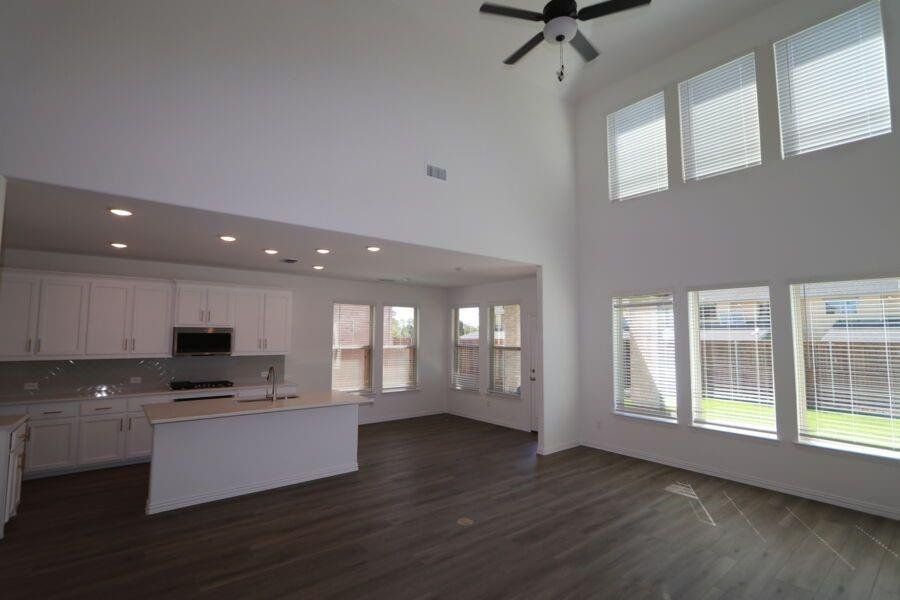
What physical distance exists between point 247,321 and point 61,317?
2008 millimetres

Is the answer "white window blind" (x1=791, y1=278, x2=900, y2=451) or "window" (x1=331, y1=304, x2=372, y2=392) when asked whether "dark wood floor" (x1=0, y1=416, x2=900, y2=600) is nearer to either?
"white window blind" (x1=791, y1=278, x2=900, y2=451)

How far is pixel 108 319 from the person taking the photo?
17.2 ft

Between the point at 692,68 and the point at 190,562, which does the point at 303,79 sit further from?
the point at 692,68

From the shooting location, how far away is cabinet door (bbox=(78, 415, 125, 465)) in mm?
4965

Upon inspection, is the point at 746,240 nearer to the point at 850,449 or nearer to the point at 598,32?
the point at 850,449

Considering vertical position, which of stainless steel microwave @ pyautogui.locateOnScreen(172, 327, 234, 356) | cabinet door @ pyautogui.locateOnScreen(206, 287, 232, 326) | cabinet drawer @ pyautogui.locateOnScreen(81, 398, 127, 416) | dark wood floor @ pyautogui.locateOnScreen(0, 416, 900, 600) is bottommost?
dark wood floor @ pyautogui.locateOnScreen(0, 416, 900, 600)

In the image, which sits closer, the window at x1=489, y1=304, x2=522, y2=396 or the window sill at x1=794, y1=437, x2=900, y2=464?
the window sill at x1=794, y1=437, x2=900, y2=464

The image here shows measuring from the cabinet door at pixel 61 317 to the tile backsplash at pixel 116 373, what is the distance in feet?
1.36

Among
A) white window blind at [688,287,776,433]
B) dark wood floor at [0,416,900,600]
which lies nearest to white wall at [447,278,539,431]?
dark wood floor at [0,416,900,600]

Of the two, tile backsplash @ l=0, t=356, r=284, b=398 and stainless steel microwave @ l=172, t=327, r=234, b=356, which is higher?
stainless steel microwave @ l=172, t=327, r=234, b=356

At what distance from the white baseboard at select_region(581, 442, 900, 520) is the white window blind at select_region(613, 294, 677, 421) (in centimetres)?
52

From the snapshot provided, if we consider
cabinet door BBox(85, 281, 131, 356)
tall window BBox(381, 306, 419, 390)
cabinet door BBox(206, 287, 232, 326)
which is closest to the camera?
cabinet door BBox(85, 281, 131, 356)

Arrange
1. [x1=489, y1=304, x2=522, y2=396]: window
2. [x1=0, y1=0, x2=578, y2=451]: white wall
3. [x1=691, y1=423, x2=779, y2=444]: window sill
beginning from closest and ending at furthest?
[x1=0, y1=0, x2=578, y2=451]: white wall, [x1=691, y1=423, x2=779, y2=444]: window sill, [x1=489, y1=304, x2=522, y2=396]: window

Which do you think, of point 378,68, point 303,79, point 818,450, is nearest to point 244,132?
point 303,79
